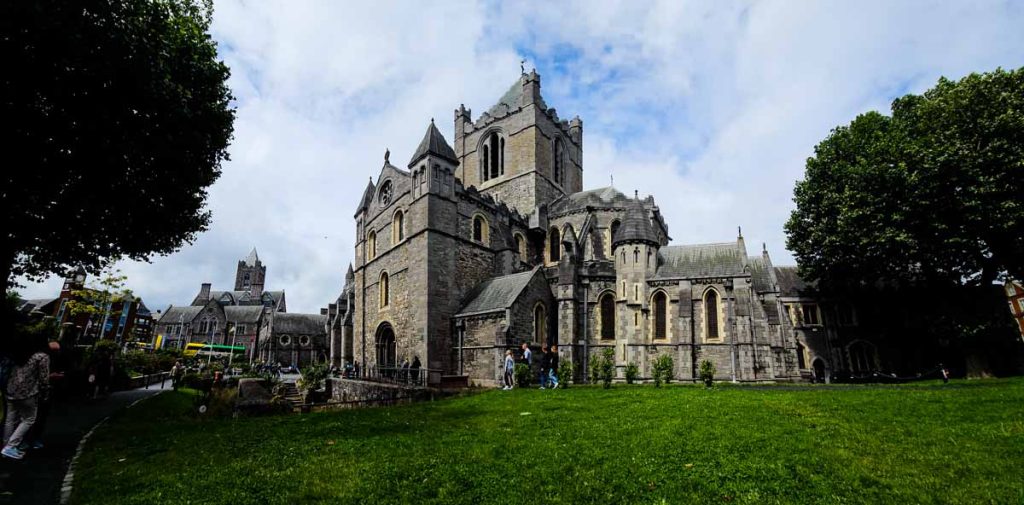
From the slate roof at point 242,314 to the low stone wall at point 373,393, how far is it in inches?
2267

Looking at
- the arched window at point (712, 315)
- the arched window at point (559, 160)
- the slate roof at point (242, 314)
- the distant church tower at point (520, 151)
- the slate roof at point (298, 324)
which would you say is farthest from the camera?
the slate roof at point (242, 314)

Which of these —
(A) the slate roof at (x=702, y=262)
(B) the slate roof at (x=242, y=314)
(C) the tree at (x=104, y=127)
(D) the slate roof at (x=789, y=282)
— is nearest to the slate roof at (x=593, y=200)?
(A) the slate roof at (x=702, y=262)

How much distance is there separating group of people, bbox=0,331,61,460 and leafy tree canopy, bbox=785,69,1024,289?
26.1 metres

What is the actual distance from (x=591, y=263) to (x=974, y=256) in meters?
16.7

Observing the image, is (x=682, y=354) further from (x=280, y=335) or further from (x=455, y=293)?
(x=280, y=335)

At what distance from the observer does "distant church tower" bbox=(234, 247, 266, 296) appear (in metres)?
97.3

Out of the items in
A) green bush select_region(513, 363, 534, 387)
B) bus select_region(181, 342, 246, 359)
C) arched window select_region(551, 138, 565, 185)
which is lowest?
green bush select_region(513, 363, 534, 387)

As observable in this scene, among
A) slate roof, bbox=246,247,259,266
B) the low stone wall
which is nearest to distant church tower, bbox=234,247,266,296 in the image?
slate roof, bbox=246,247,259,266

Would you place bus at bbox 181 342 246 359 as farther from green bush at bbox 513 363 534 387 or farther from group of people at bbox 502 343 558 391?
green bush at bbox 513 363 534 387

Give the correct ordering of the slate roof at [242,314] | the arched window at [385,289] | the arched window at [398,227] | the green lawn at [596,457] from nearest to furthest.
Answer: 1. the green lawn at [596,457]
2. the arched window at [398,227]
3. the arched window at [385,289]
4. the slate roof at [242,314]

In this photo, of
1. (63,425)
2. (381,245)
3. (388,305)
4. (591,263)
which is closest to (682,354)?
(591,263)

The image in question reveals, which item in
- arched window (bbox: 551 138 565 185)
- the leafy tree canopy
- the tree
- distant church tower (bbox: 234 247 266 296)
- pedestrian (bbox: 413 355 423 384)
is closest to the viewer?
the tree

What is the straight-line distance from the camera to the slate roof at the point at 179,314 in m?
75.7

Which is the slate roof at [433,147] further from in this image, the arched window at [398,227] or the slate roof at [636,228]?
Answer: the slate roof at [636,228]
